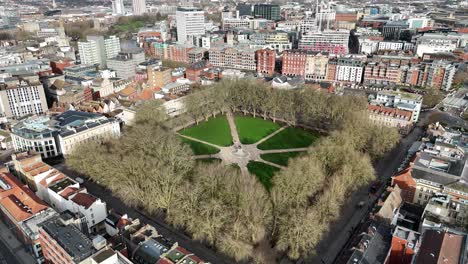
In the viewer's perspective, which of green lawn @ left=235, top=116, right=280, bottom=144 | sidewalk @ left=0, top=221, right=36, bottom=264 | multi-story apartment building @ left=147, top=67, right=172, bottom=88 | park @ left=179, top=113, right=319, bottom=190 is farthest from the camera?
multi-story apartment building @ left=147, top=67, right=172, bottom=88

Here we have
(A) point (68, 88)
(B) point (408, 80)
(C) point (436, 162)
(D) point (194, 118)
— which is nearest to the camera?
(C) point (436, 162)

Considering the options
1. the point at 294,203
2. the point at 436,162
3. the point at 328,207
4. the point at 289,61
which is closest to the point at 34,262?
the point at 294,203

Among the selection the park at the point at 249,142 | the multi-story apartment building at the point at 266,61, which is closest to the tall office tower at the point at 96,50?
the multi-story apartment building at the point at 266,61

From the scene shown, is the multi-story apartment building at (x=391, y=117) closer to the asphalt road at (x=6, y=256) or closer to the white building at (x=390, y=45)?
the asphalt road at (x=6, y=256)

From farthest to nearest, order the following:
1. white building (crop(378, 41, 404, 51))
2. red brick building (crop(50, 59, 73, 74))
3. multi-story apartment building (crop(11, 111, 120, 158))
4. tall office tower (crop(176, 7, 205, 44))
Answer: tall office tower (crop(176, 7, 205, 44))
white building (crop(378, 41, 404, 51))
red brick building (crop(50, 59, 73, 74))
multi-story apartment building (crop(11, 111, 120, 158))

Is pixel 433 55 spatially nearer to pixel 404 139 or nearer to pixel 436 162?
pixel 404 139

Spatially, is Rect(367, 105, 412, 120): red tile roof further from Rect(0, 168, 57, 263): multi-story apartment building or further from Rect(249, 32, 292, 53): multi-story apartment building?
Rect(249, 32, 292, 53): multi-story apartment building

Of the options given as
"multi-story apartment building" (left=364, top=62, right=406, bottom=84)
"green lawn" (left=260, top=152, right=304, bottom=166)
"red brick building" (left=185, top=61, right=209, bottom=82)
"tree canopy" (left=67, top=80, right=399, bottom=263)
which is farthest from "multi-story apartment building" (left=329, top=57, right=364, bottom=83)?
"green lawn" (left=260, top=152, right=304, bottom=166)
